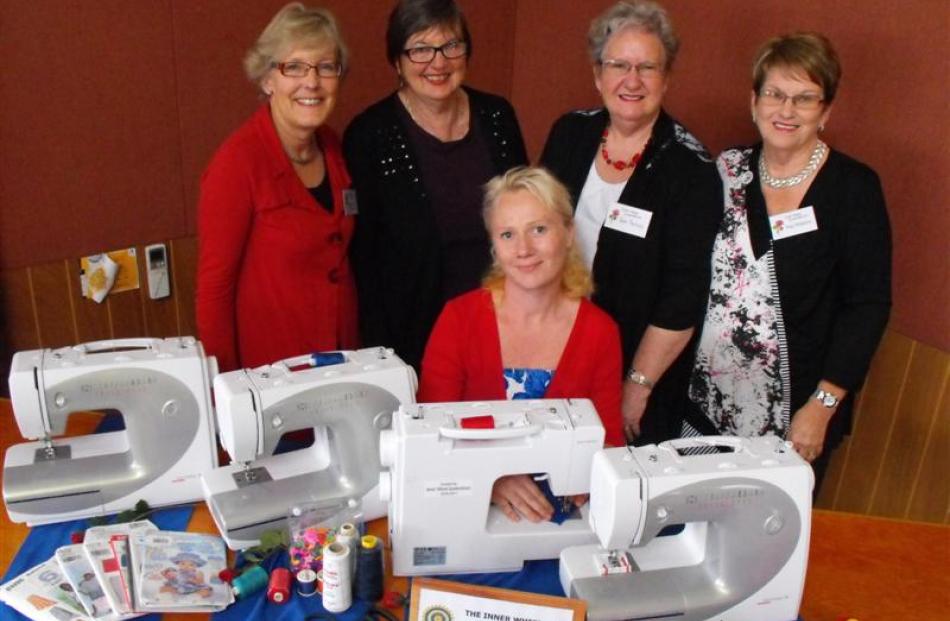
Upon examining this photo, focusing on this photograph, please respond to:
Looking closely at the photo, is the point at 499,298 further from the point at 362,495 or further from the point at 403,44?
the point at 403,44

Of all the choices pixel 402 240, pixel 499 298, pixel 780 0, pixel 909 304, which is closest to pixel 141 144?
pixel 402 240

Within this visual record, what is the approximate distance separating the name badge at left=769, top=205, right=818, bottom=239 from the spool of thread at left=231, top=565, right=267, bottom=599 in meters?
1.44

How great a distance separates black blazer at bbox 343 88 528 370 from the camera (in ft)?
7.69

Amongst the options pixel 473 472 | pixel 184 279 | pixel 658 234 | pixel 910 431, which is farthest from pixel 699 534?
pixel 184 279

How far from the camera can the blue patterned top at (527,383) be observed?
6.19ft

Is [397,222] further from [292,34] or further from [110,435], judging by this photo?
[110,435]

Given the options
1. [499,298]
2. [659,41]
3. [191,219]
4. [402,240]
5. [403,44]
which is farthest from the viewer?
[191,219]

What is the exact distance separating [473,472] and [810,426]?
42.7 inches

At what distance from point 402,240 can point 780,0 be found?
145cm

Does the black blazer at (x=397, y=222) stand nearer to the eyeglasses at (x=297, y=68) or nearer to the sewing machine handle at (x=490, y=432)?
Answer: the eyeglasses at (x=297, y=68)

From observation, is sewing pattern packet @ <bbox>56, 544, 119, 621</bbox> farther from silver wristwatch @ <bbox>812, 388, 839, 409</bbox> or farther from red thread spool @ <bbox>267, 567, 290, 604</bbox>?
silver wristwatch @ <bbox>812, 388, 839, 409</bbox>

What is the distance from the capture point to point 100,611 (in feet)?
4.42

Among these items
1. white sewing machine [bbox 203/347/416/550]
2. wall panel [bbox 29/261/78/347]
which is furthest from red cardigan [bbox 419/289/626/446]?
wall panel [bbox 29/261/78/347]

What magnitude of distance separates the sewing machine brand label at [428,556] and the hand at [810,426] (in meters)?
1.06
